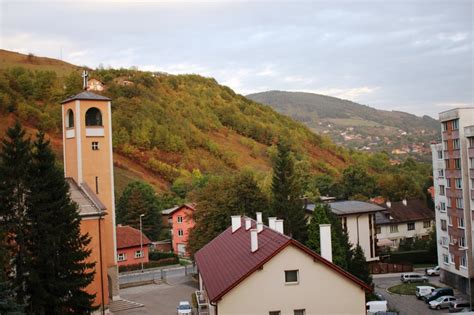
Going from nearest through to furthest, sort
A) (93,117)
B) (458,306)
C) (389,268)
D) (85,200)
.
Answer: (85,200) < (93,117) < (458,306) < (389,268)

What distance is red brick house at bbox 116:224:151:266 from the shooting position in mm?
54688

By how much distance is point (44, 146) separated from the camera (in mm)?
25250

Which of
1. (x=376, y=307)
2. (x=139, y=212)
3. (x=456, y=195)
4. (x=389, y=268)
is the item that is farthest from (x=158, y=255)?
(x=456, y=195)

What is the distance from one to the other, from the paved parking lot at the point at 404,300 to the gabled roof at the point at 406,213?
16.4 meters

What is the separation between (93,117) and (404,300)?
26346 millimetres

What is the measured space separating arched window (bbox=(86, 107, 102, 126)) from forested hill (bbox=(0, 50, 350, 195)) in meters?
70.5

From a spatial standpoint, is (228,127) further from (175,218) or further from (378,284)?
(378,284)

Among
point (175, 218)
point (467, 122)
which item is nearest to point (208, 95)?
point (175, 218)

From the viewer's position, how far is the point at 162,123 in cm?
14825

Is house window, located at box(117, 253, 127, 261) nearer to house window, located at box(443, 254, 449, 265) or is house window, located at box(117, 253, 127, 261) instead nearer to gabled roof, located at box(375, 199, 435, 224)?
gabled roof, located at box(375, 199, 435, 224)

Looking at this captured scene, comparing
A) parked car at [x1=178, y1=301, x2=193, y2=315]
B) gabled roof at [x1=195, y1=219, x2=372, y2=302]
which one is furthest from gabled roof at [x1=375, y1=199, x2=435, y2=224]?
gabled roof at [x1=195, y1=219, x2=372, y2=302]

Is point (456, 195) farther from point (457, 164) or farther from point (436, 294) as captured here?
point (436, 294)

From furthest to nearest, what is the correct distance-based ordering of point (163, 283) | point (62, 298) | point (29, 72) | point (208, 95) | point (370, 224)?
point (208, 95)
point (29, 72)
point (370, 224)
point (163, 283)
point (62, 298)

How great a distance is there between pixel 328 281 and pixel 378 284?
1037 inches
